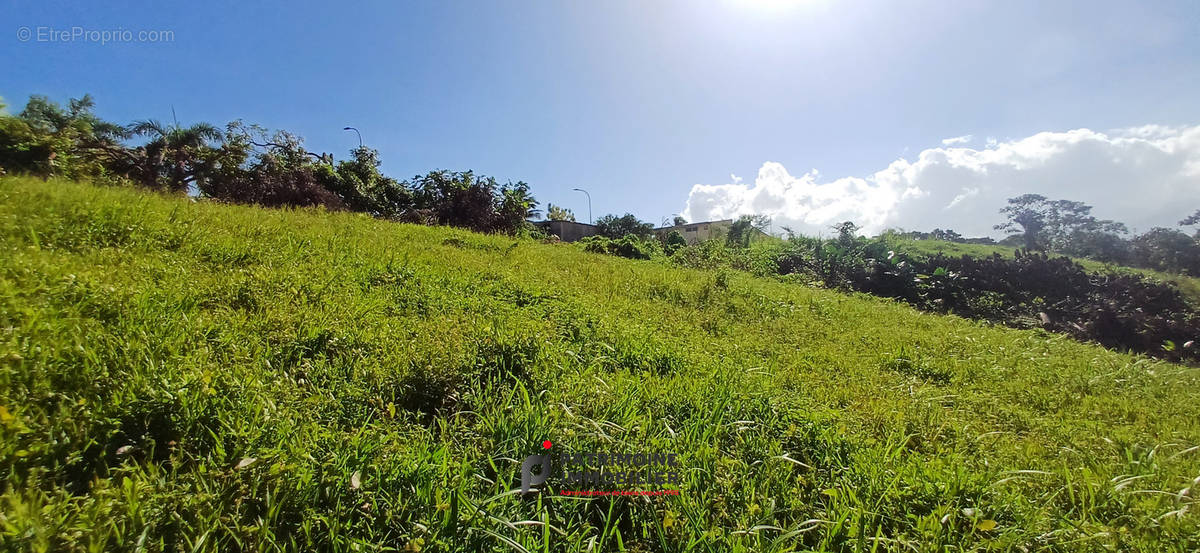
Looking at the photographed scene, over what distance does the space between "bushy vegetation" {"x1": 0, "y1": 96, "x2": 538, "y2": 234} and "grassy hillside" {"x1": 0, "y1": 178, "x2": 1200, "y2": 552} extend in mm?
8369

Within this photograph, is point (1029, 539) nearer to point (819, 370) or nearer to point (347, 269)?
point (819, 370)

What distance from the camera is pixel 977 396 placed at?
338 centimetres

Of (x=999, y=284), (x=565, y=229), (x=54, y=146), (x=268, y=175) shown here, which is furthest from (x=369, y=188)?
(x=999, y=284)

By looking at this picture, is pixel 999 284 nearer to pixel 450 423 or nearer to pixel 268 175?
pixel 450 423

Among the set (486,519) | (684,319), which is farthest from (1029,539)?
(684,319)

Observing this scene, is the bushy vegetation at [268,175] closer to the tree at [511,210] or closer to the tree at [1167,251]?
the tree at [511,210]

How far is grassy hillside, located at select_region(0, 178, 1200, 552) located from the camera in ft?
4.19

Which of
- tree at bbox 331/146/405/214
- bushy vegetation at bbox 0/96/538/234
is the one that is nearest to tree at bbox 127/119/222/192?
bushy vegetation at bbox 0/96/538/234

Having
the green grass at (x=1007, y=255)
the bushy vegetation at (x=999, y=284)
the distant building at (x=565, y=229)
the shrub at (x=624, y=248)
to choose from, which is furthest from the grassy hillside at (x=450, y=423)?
the distant building at (x=565, y=229)

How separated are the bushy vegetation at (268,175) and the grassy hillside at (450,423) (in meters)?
8.37

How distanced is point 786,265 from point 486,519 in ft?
42.5

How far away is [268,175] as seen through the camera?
11.3m

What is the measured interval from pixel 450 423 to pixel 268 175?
13029mm

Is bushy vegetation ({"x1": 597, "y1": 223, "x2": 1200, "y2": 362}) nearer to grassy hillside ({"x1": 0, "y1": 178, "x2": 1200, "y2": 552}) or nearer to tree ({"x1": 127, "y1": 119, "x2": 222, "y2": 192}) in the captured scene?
grassy hillside ({"x1": 0, "y1": 178, "x2": 1200, "y2": 552})
